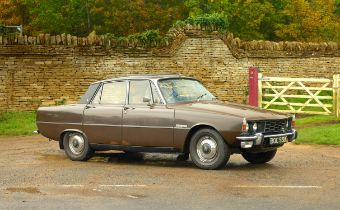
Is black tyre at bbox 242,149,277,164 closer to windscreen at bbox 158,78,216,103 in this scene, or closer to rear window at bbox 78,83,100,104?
windscreen at bbox 158,78,216,103

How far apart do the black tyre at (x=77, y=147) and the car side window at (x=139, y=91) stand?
127 cm

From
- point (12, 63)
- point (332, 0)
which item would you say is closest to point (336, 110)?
point (12, 63)

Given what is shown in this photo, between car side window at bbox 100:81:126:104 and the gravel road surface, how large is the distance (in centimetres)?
116

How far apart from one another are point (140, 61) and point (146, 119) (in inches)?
487

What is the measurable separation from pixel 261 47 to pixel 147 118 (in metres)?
15.1

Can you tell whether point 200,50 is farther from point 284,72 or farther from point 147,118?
point 147,118

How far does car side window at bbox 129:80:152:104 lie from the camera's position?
1252cm

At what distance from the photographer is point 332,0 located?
43.7 meters

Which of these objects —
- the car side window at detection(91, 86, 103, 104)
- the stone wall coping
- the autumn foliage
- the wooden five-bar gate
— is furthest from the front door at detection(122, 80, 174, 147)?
the autumn foliage

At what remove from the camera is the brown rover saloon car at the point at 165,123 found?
11344mm

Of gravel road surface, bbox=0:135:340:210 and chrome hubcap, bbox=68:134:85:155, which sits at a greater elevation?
chrome hubcap, bbox=68:134:85:155

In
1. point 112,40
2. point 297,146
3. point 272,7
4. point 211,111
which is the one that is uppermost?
point 272,7

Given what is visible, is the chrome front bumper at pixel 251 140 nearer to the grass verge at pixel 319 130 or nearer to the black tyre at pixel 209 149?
the black tyre at pixel 209 149

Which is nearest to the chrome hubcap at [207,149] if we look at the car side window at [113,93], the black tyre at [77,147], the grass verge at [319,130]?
the car side window at [113,93]
